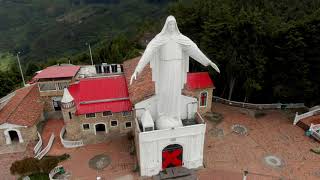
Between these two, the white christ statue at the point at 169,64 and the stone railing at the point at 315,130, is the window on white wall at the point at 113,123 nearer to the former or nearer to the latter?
the white christ statue at the point at 169,64

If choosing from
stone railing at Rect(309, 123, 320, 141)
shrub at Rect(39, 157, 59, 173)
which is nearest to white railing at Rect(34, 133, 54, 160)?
shrub at Rect(39, 157, 59, 173)

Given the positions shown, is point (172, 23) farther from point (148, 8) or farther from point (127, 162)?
point (148, 8)

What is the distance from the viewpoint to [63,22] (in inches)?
4823

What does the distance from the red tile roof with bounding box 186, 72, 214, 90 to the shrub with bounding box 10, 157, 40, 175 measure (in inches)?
535

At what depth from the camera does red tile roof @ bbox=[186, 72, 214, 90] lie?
2531 cm

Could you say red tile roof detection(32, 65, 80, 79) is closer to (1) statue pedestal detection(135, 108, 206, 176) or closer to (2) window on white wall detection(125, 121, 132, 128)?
(2) window on white wall detection(125, 121, 132, 128)

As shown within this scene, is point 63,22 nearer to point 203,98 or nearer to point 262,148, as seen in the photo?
point 203,98

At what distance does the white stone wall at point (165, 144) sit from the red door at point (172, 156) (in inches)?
11.4

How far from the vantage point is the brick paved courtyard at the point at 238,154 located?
20281mm

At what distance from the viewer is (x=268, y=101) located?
30.5 metres

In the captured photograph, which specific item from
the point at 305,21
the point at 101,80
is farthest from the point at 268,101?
the point at 101,80

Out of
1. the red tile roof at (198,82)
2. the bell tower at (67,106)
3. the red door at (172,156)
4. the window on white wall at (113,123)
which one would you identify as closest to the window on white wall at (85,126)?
the bell tower at (67,106)

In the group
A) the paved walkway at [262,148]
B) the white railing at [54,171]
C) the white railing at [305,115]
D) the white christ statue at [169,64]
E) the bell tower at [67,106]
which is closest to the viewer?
the white christ statue at [169,64]

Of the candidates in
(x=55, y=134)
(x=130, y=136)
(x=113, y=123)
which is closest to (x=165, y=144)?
(x=130, y=136)
